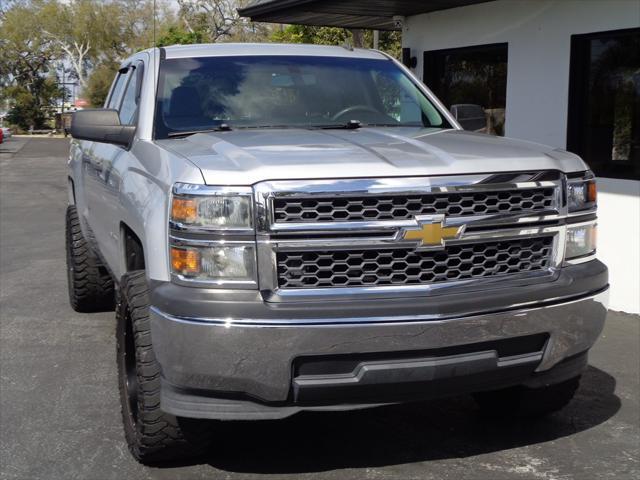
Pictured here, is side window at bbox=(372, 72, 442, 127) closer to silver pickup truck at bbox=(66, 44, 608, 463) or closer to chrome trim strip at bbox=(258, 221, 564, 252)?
silver pickup truck at bbox=(66, 44, 608, 463)

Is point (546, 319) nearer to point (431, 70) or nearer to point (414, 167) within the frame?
point (414, 167)

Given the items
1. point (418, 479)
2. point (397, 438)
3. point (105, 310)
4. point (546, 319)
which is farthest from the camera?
point (105, 310)

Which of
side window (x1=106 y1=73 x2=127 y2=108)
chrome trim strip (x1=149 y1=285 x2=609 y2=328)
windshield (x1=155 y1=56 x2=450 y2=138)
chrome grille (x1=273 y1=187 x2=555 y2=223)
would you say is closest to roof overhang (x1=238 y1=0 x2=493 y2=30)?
side window (x1=106 y1=73 x2=127 y2=108)

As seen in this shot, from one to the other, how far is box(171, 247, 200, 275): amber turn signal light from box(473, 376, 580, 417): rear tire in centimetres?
190

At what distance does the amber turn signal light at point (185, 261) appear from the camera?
11.0 feet

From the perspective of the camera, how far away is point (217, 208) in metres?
3.34

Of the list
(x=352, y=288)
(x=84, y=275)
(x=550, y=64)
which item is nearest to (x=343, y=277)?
(x=352, y=288)

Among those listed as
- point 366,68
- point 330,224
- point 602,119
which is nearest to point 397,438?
point 330,224

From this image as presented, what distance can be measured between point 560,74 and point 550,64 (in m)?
0.17

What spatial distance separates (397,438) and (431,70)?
6679 millimetres

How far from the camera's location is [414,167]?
11.4 feet

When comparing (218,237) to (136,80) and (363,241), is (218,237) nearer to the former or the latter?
(363,241)

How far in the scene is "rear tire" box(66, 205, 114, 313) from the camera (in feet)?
22.5

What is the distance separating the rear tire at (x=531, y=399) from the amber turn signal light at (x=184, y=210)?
1.98m
